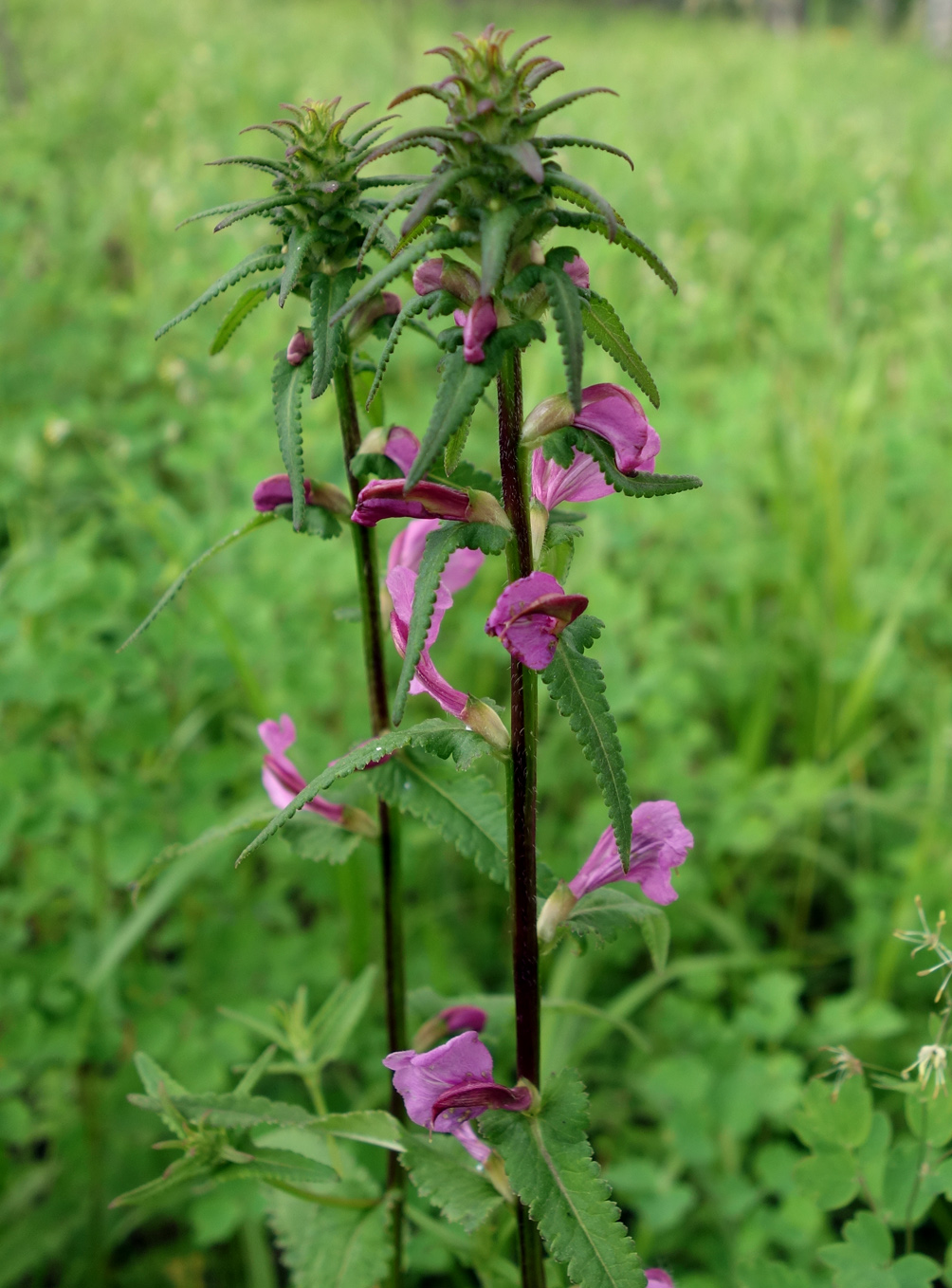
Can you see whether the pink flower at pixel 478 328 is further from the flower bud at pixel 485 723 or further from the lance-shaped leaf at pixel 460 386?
the flower bud at pixel 485 723

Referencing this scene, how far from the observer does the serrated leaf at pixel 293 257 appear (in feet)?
3.03

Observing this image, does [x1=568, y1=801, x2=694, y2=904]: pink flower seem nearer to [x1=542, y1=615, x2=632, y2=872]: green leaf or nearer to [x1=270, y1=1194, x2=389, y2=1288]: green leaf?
[x1=542, y1=615, x2=632, y2=872]: green leaf

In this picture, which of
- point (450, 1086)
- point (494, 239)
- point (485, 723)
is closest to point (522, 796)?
point (485, 723)

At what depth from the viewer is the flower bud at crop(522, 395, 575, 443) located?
0.90m

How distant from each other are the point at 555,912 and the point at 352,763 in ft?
1.00

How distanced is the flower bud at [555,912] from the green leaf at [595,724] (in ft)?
0.62

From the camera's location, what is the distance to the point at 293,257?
0.96 meters

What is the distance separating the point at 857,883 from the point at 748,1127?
71 centimetres

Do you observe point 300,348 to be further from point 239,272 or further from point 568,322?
point 568,322

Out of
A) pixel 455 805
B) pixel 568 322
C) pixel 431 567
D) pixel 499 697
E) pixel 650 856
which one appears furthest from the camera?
pixel 499 697

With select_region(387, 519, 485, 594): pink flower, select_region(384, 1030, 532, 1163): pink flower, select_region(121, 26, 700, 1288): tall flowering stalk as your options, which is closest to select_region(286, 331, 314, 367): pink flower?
select_region(121, 26, 700, 1288): tall flowering stalk

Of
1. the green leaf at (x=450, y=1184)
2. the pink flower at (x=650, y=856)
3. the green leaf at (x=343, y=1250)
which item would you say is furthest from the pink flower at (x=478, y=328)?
the green leaf at (x=343, y=1250)

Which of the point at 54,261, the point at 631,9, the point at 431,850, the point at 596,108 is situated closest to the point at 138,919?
the point at 431,850

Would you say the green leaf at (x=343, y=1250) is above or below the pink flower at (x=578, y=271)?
below
